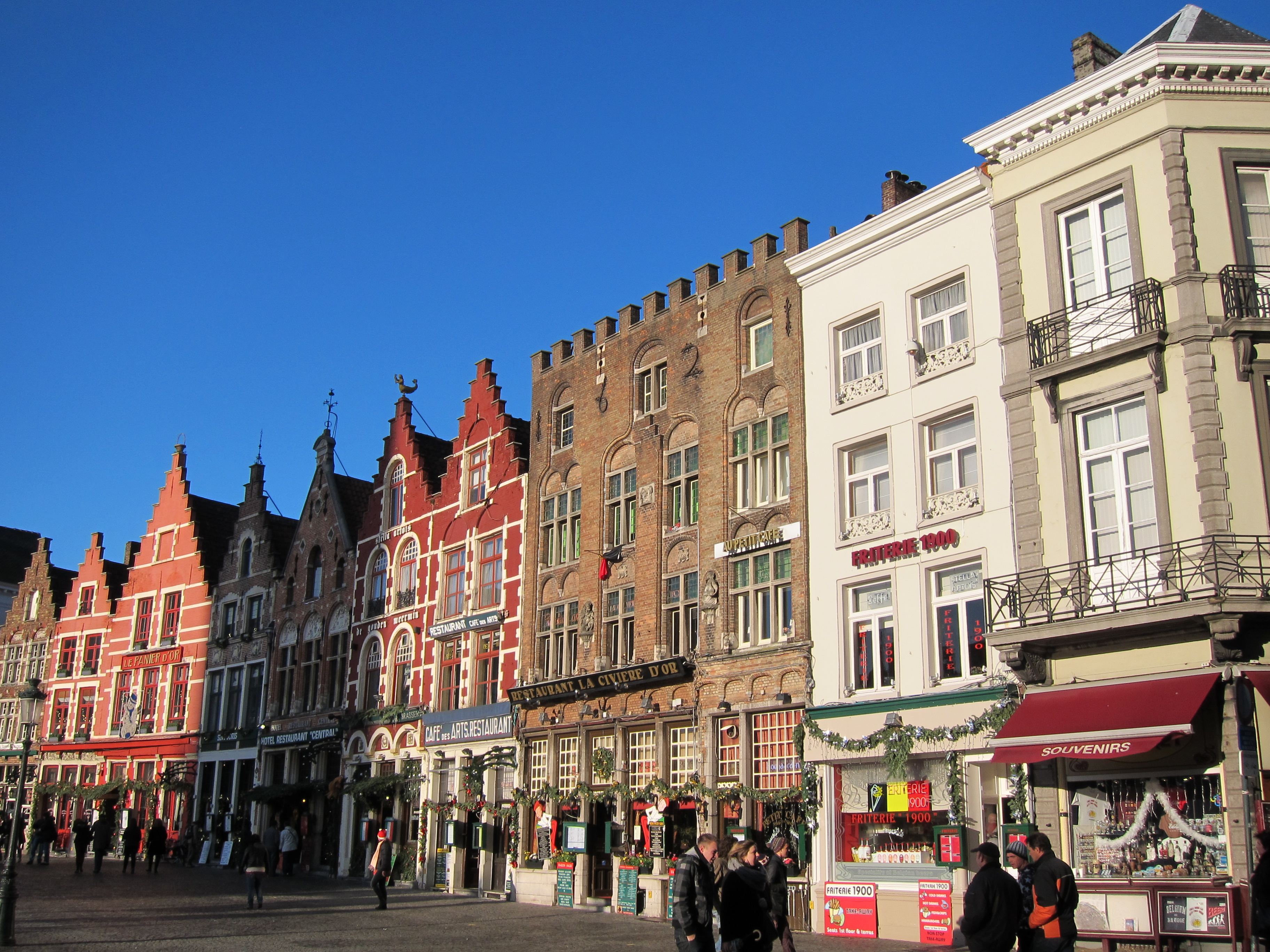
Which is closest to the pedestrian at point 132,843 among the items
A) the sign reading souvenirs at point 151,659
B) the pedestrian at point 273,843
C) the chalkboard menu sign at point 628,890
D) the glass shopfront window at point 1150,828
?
the pedestrian at point 273,843

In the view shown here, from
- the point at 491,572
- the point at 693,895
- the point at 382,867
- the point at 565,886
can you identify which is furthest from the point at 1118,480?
the point at 491,572

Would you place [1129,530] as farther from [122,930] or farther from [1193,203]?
[122,930]

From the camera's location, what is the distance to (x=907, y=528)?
21453mm

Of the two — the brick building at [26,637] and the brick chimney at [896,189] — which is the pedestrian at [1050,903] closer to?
the brick chimney at [896,189]

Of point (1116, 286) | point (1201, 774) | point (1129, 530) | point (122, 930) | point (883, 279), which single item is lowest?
point (122, 930)

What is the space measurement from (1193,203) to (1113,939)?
10.3 m

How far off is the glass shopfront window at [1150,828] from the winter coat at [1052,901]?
5994mm

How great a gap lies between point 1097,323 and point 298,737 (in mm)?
29137

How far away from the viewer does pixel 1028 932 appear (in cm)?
1063

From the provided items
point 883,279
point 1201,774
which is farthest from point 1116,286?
point 1201,774

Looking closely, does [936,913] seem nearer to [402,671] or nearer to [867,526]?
[867,526]

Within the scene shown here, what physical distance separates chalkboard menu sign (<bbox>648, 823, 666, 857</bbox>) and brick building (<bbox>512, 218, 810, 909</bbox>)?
5cm

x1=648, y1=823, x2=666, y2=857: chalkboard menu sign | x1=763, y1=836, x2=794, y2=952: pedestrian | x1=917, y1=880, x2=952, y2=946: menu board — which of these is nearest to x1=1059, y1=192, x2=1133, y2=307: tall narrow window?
x1=917, y1=880, x2=952, y2=946: menu board

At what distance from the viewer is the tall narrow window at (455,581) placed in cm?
3391
